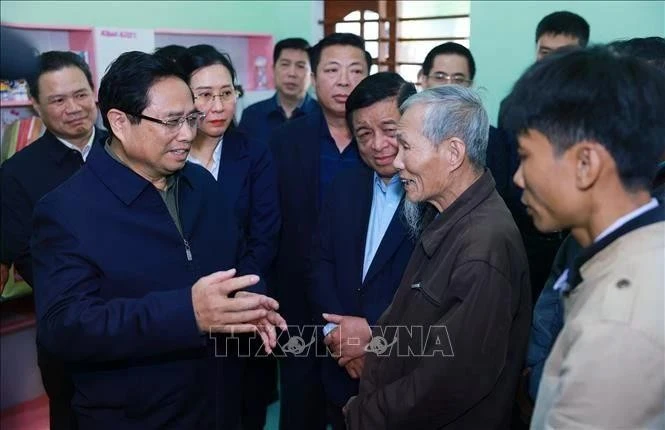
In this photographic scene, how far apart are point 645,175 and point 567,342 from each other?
0.99 ft

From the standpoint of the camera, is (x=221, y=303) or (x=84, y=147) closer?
(x=221, y=303)

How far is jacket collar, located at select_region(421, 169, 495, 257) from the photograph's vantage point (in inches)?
60.0

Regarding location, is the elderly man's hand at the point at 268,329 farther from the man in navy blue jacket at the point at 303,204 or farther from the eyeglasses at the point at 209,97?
the eyeglasses at the point at 209,97

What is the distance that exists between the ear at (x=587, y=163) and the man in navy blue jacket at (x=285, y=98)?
2.94 m

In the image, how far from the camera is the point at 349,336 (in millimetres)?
1944

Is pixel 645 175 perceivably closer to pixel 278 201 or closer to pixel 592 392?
pixel 592 392

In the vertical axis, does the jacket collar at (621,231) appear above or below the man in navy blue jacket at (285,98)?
below

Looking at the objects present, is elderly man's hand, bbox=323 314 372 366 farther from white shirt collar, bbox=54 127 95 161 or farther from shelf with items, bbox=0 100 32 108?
shelf with items, bbox=0 100 32 108

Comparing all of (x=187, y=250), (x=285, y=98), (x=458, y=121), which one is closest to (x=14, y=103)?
(x=285, y=98)

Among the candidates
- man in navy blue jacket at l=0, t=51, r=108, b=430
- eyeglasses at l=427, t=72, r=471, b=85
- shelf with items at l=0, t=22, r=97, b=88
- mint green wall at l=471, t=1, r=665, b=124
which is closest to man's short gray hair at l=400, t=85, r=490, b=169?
man in navy blue jacket at l=0, t=51, r=108, b=430

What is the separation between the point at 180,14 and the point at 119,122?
11.2 feet

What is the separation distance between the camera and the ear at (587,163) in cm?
96

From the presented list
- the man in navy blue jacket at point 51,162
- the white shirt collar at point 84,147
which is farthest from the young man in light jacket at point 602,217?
the white shirt collar at point 84,147

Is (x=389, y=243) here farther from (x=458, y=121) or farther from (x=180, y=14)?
(x=180, y=14)
